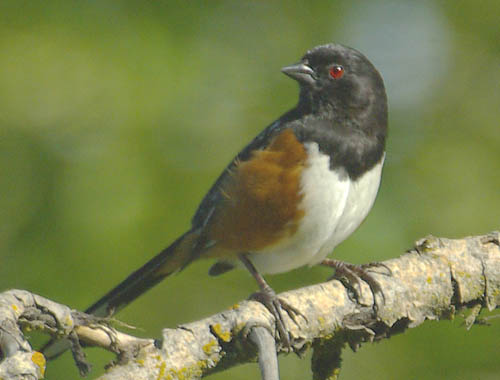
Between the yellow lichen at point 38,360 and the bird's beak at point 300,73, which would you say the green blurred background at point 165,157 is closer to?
the bird's beak at point 300,73

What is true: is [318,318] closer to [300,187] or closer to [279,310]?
[279,310]

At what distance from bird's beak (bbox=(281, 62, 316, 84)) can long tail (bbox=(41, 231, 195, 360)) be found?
885 millimetres

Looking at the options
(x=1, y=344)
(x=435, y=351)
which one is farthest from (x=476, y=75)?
(x=1, y=344)

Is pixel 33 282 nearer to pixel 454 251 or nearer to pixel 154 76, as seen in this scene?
pixel 154 76

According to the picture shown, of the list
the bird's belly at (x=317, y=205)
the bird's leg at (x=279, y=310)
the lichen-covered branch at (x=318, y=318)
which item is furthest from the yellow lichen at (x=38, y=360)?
the bird's belly at (x=317, y=205)

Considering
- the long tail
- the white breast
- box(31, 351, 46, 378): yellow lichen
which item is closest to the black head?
the white breast

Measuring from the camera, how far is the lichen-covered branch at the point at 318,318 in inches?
75.8

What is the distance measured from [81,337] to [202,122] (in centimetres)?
185

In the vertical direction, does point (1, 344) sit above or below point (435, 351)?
above

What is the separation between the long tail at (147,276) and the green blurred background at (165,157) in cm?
5

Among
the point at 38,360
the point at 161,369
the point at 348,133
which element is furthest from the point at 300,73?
the point at 38,360

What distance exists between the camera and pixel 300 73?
12.1 ft

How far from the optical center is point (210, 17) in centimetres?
404

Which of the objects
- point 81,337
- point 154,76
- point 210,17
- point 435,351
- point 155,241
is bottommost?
point 435,351
